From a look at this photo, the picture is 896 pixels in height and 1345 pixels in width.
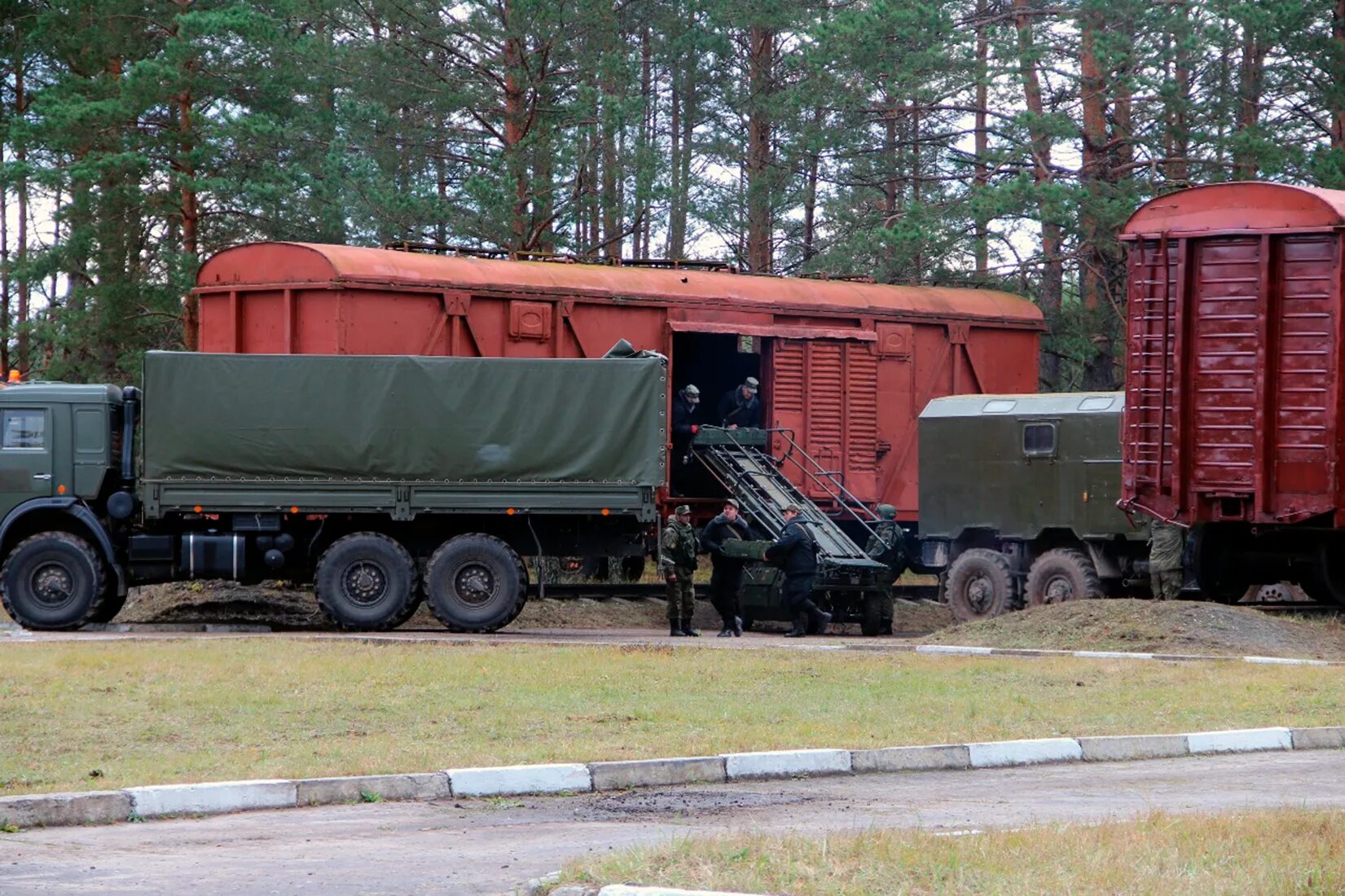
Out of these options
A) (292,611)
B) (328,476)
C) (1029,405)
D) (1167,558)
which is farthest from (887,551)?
(292,611)

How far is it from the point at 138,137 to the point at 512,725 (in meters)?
25.4

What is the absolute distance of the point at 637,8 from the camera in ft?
129

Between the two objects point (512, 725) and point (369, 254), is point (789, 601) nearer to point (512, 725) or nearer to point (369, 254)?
point (369, 254)

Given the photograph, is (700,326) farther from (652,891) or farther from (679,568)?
(652,891)

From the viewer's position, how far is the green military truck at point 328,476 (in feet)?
63.9

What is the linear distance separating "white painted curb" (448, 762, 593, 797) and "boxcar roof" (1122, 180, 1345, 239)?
→ 11.4 metres

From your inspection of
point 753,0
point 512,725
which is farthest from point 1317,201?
point 753,0

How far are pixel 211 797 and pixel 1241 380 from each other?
41.7 ft

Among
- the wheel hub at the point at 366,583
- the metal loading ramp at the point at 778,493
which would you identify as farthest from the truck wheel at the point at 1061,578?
the wheel hub at the point at 366,583

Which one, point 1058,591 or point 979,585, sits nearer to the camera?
point 1058,591

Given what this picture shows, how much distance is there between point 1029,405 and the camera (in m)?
22.8

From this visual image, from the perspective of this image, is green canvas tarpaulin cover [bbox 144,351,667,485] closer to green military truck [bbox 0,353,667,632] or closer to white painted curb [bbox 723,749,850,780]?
green military truck [bbox 0,353,667,632]

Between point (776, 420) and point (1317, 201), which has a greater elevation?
point (1317, 201)

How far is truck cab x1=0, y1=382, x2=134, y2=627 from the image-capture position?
1931 cm
